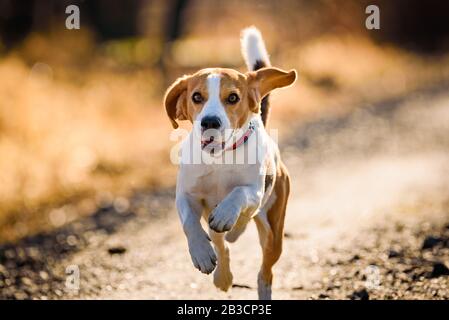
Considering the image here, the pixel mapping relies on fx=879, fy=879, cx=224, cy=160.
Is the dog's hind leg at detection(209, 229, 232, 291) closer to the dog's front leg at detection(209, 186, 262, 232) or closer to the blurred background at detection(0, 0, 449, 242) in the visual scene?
the dog's front leg at detection(209, 186, 262, 232)

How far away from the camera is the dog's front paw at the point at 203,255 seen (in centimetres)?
453

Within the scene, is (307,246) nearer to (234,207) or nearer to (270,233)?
(270,233)

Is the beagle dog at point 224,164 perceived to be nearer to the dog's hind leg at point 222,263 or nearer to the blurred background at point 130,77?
the dog's hind leg at point 222,263

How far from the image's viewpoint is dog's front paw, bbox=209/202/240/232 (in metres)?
4.51

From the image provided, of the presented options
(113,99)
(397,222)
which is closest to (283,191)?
(397,222)

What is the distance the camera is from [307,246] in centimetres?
718

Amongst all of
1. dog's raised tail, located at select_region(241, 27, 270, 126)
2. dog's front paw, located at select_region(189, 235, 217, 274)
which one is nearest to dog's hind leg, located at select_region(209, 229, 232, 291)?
dog's front paw, located at select_region(189, 235, 217, 274)

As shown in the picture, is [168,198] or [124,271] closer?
[124,271]

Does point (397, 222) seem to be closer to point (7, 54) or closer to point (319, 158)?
point (319, 158)

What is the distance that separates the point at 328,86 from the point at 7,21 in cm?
686

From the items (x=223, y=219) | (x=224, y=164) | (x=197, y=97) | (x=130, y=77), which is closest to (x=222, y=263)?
(x=224, y=164)

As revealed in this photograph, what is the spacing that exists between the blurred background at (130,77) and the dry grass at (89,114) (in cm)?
2

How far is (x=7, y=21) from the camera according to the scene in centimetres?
1836

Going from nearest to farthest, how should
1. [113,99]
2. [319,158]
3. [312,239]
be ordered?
[312,239] → [319,158] → [113,99]
